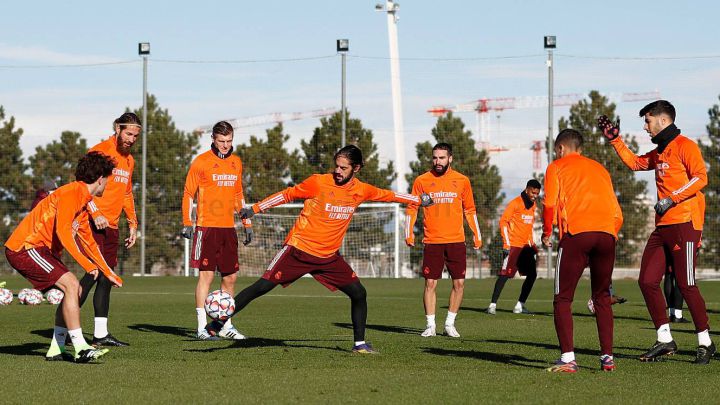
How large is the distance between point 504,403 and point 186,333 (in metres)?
6.10

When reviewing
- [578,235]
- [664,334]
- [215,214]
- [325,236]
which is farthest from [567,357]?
[215,214]

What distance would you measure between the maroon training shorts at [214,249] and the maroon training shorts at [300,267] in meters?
1.65

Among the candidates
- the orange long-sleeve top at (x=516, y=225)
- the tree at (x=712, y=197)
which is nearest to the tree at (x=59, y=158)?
the tree at (x=712, y=197)

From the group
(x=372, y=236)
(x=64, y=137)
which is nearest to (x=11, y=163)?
(x=64, y=137)

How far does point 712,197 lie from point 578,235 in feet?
107

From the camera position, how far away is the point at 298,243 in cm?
1037

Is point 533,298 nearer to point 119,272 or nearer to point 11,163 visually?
point 119,272

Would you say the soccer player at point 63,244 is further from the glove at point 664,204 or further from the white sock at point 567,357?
the glove at point 664,204

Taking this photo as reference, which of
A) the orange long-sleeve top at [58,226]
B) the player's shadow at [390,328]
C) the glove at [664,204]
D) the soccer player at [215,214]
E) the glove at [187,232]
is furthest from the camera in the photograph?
the player's shadow at [390,328]

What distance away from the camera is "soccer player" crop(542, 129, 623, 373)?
29.0 ft

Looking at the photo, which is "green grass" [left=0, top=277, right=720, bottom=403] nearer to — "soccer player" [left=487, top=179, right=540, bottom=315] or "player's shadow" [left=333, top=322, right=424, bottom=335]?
"player's shadow" [left=333, top=322, right=424, bottom=335]

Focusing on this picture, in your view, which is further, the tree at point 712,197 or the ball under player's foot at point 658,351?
the tree at point 712,197

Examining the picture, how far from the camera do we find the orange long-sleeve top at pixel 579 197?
8836 mm

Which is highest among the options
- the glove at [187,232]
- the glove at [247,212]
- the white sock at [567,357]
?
the glove at [247,212]
